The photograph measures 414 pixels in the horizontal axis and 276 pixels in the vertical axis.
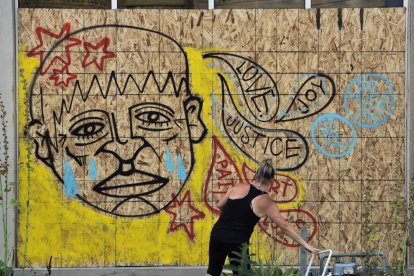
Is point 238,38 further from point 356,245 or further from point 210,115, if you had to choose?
point 356,245

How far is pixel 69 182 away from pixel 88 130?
2.10 feet

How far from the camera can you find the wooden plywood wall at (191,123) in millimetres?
10508

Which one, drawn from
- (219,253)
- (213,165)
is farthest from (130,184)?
(219,253)

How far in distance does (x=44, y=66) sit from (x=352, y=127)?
3.64 m

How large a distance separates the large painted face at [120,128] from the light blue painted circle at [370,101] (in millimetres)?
1766

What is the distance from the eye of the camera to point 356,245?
10.6 meters

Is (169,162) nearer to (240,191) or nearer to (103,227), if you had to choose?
(103,227)

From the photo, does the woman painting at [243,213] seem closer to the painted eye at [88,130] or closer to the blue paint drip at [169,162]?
the blue paint drip at [169,162]

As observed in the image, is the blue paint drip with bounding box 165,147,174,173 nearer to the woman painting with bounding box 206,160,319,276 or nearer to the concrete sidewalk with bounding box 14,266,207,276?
the concrete sidewalk with bounding box 14,266,207,276

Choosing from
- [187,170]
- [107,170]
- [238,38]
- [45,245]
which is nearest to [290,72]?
[238,38]

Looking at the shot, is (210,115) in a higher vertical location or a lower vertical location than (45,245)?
higher

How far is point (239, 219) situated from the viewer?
8273mm

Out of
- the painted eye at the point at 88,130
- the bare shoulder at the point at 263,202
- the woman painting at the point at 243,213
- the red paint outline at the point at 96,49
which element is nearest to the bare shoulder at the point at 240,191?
the woman painting at the point at 243,213

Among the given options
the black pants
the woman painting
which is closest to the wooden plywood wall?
the black pants
